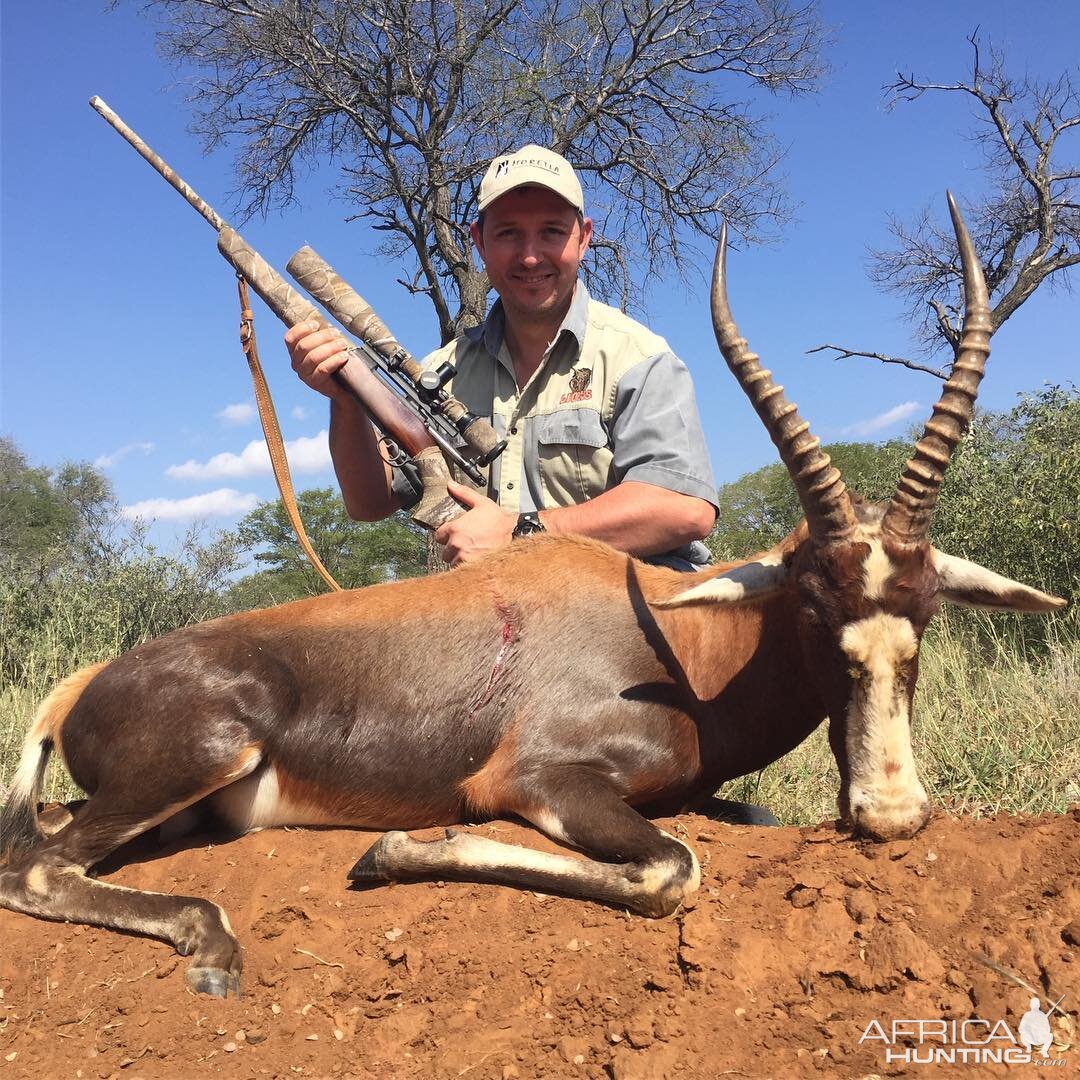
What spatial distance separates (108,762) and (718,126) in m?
13.8

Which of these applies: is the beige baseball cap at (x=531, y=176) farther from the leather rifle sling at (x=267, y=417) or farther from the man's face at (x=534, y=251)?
the leather rifle sling at (x=267, y=417)

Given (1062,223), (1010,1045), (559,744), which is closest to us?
(1010,1045)

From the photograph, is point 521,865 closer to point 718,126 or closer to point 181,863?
point 181,863

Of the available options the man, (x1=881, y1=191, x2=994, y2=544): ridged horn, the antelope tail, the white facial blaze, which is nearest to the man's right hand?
the man

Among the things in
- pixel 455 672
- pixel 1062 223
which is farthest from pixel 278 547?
pixel 455 672

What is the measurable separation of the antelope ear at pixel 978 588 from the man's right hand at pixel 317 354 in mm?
3351

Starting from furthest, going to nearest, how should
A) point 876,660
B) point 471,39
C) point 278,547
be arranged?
1. point 278,547
2. point 471,39
3. point 876,660

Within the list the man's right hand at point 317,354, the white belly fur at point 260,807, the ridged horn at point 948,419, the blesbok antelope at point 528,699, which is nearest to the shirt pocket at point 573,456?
the blesbok antelope at point 528,699

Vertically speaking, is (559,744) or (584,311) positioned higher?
(584,311)

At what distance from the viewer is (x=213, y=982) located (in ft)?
10.5

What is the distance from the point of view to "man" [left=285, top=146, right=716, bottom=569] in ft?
16.6

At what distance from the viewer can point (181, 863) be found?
4.08 m

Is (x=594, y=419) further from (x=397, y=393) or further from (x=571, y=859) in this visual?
(x=571, y=859)

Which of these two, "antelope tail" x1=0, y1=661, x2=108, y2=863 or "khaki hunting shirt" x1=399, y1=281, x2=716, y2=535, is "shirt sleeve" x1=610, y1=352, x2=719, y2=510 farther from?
"antelope tail" x1=0, y1=661, x2=108, y2=863
